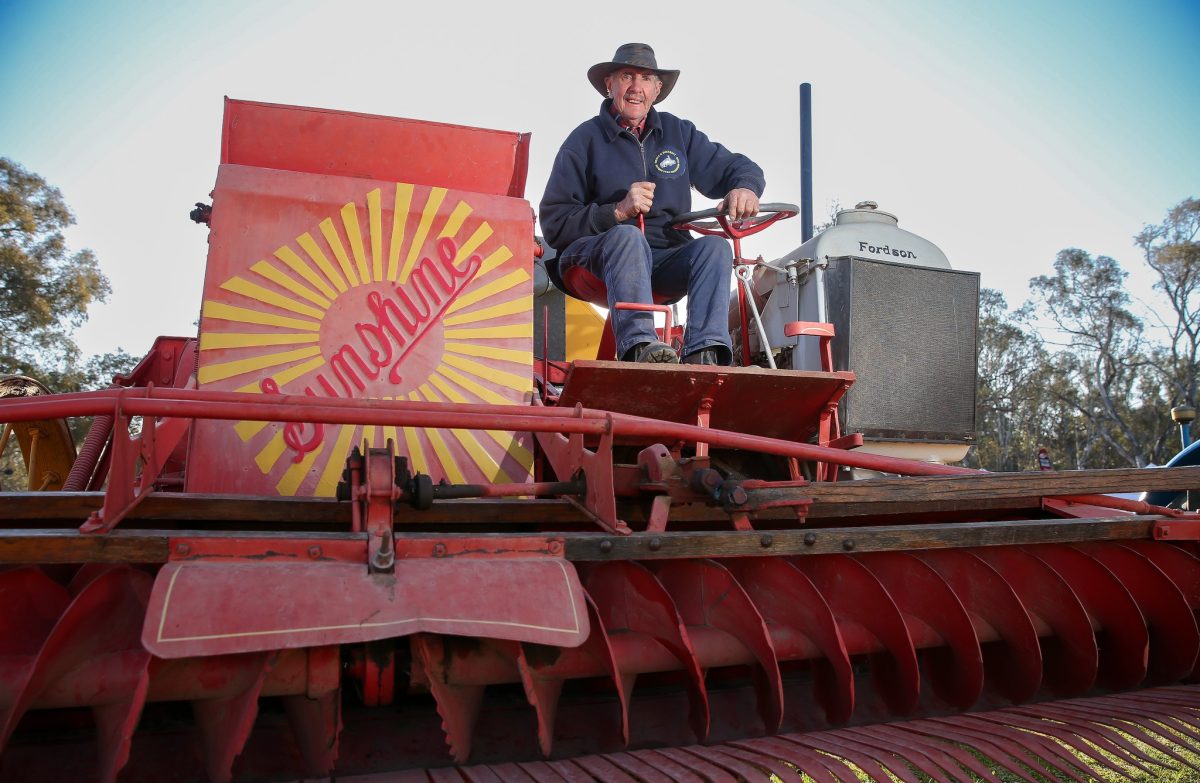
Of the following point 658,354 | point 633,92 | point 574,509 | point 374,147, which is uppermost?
point 633,92

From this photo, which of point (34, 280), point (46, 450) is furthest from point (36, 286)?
point (46, 450)

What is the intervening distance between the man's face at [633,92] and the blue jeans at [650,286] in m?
0.79

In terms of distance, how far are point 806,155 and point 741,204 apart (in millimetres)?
3344

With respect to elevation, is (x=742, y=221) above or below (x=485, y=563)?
above

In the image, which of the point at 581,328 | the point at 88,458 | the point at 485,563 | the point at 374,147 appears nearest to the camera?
the point at 485,563

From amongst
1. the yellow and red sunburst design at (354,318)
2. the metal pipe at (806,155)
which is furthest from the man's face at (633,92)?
the metal pipe at (806,155)

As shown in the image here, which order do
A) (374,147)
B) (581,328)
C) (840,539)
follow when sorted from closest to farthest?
(840,539), (374,147), (581,328)

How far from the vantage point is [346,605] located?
5.39ft

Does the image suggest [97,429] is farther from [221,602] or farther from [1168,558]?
[1168,558]

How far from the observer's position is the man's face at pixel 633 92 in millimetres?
4203

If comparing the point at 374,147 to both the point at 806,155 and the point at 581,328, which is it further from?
the point at 806,155

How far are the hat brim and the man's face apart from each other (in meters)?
0.03

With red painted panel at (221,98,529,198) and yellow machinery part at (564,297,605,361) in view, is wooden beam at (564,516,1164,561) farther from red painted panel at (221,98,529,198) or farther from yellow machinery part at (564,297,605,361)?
yellow machinery part at (564,297,605,361)

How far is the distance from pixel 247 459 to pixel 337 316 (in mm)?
575
